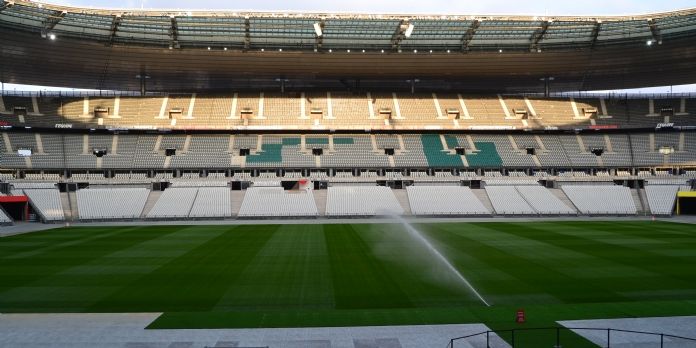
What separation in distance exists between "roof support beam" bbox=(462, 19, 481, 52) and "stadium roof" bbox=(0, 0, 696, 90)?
0.59ft

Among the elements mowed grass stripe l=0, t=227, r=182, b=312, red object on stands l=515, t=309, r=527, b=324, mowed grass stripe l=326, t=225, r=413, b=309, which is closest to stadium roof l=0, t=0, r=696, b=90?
mowed grass stripe l=0, t=227, r=182, b=312

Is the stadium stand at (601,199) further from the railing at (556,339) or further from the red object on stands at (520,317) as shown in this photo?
the red object on stands at (520,317)

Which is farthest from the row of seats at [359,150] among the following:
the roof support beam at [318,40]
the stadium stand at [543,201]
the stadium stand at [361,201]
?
the roof support beam at [318,40]

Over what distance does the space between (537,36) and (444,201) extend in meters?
19.6

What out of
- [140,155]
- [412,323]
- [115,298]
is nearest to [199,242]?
[115,298]

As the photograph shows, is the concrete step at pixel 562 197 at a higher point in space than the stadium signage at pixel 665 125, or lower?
lower

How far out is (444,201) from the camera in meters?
46.5

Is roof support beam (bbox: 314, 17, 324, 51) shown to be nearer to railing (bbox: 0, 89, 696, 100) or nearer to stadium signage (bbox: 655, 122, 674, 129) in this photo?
railing (bbox: 0, 89, 696, 100)

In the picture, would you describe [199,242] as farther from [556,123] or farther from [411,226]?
[556,123]

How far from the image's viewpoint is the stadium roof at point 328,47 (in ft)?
144

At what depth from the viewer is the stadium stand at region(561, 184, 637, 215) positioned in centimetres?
4475

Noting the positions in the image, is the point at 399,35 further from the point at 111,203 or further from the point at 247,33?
the point at 111,203

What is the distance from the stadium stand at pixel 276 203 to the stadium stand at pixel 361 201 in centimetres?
202

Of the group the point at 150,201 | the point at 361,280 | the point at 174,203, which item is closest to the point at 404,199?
the point at 174,203
